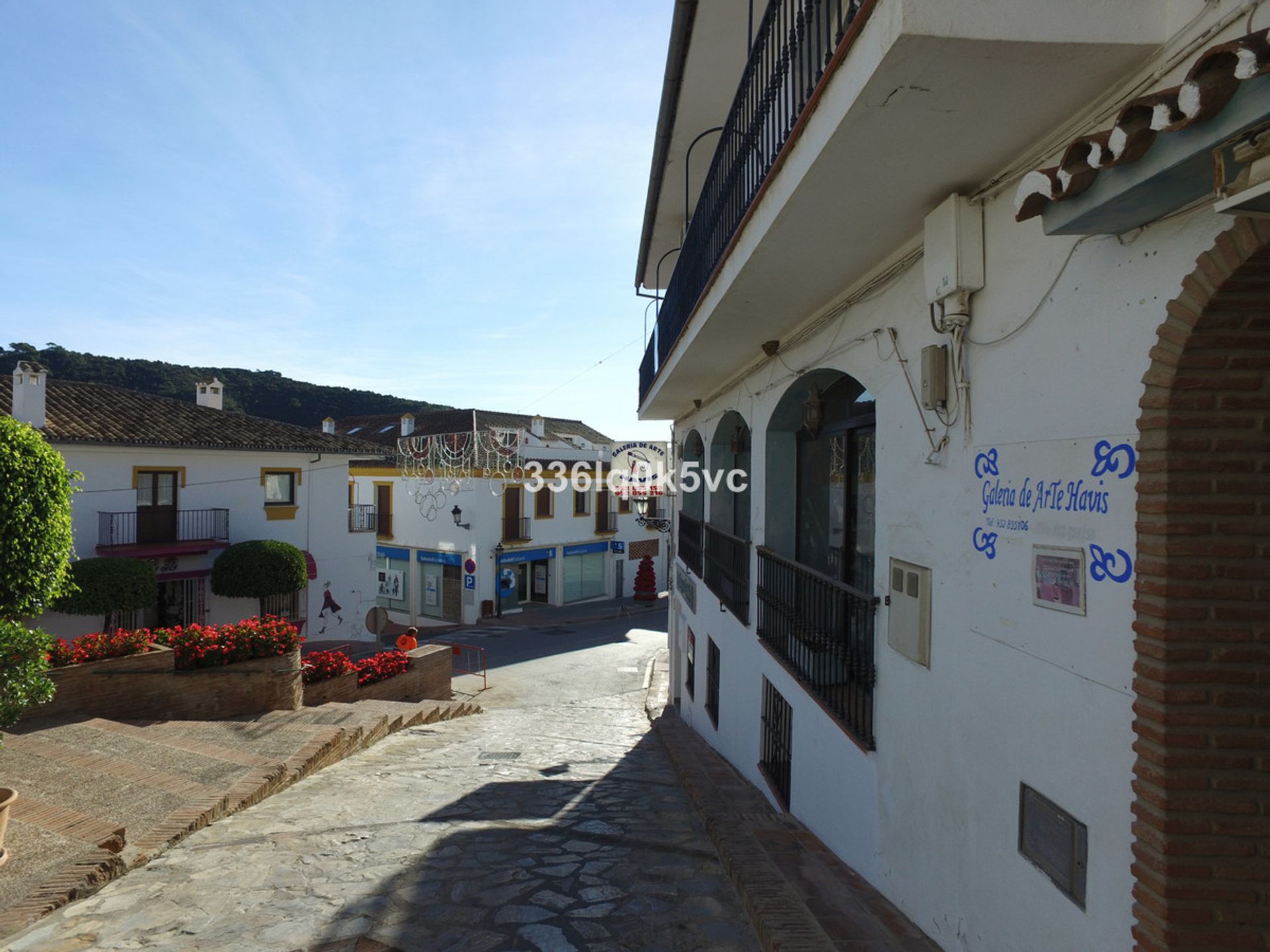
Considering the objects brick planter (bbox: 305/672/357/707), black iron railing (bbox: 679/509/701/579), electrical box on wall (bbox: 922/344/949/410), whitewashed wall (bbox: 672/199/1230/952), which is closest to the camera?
whitewashed wall (bbox: 672/199/1230/952)

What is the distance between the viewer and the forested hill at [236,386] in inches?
1676

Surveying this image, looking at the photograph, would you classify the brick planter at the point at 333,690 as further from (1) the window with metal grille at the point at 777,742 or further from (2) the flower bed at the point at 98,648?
(1) the window with metal grille at the point at 777,742

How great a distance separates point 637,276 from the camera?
47.6ft

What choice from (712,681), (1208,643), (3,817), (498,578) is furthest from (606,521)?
(1208,643)

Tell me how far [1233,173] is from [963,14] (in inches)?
37.9

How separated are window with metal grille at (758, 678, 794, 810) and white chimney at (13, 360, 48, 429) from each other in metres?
17.0

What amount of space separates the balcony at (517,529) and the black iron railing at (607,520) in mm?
4190

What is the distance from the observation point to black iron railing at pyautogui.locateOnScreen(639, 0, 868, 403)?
146 inches

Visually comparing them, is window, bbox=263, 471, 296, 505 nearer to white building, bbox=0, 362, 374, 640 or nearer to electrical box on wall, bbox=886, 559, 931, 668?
white building, bbox=0, 362, 374, 640

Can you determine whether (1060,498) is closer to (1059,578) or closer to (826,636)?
(1059,578)

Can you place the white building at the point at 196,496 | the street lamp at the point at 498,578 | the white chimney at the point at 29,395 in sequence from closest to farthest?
the white chimney at the point at 29,395 < the white building at the point at 196,496 < the street lamp at the point at 498,578

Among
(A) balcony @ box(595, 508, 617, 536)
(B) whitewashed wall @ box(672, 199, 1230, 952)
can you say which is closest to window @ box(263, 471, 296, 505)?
(A) balcony @ box(595, 508, 617, 536)

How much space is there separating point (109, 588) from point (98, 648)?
Result: 798 centimetres

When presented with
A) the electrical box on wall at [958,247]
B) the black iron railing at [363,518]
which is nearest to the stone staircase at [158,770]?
the electrical box on wall at [958,247]
